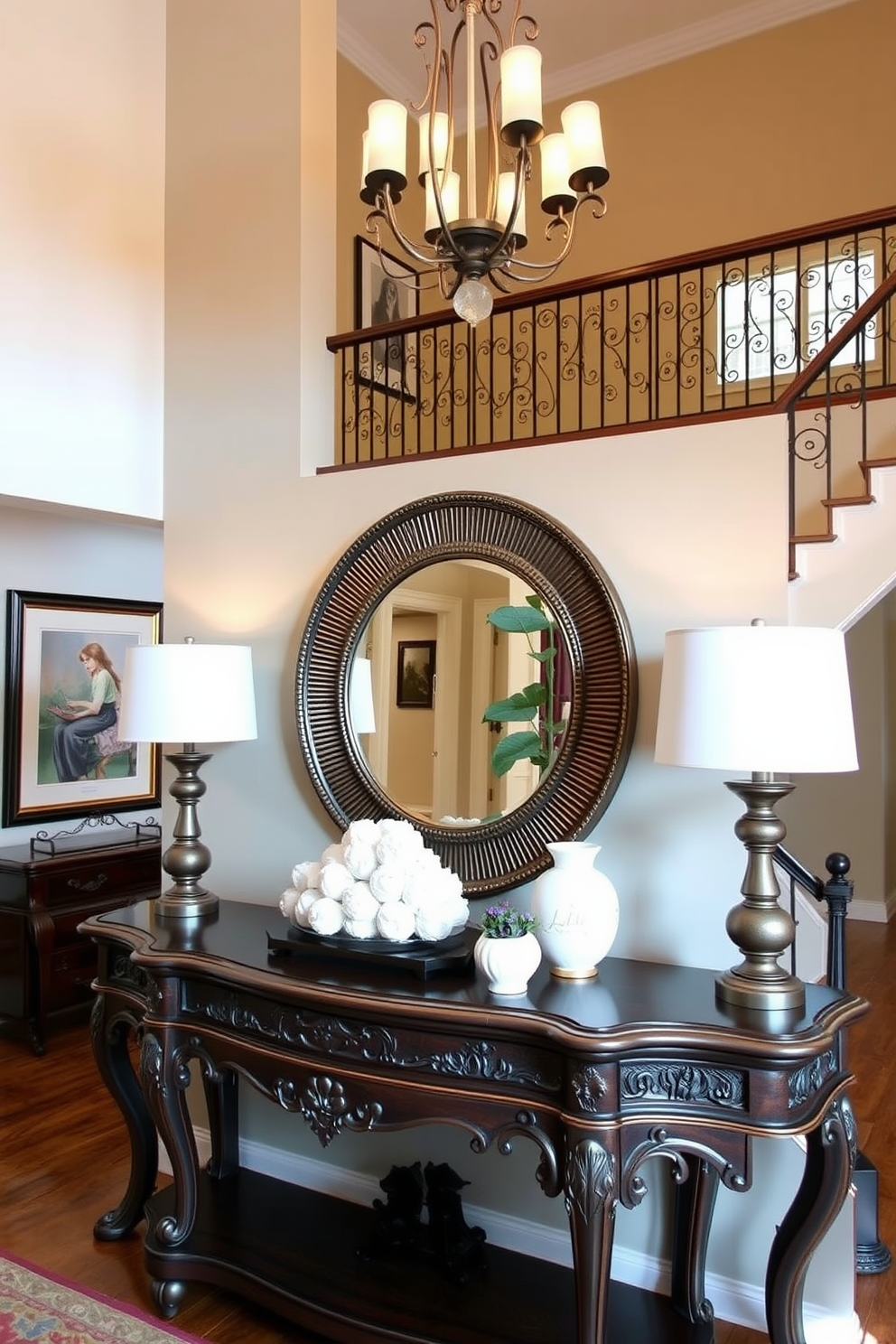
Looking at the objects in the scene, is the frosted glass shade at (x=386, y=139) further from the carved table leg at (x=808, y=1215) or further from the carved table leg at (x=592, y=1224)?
the carved table leg at (x=808, y=1215)

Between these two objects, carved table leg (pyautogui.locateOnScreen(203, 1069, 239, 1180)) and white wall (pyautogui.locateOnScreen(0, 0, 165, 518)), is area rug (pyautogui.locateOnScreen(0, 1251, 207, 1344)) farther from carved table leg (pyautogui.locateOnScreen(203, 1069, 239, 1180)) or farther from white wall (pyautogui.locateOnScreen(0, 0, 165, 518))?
white wall (pyautogui.locateOnScreen(0, 0, 165, 518))

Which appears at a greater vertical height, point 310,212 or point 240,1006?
point 310,212

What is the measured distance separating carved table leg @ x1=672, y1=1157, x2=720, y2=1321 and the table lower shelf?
0.05 metres

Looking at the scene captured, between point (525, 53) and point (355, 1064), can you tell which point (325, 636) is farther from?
point (525, 53)

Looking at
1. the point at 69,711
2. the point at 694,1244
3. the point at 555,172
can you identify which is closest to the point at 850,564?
the point at 555,172

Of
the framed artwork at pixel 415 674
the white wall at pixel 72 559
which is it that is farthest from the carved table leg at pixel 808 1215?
the white wall at pixel 72 559

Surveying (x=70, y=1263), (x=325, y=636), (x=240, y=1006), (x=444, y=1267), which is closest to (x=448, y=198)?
(x=325, y=636)

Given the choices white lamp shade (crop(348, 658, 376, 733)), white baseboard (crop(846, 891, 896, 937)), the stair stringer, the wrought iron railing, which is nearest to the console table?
white lamp shade (crop(348, 658, 376, 733))

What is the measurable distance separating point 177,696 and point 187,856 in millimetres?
528

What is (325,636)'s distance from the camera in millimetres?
3283

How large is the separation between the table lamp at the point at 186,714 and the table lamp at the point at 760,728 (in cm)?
141

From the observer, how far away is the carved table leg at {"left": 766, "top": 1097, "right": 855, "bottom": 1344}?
2180mm

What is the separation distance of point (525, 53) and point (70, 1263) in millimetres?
3503

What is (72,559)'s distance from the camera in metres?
5.31
